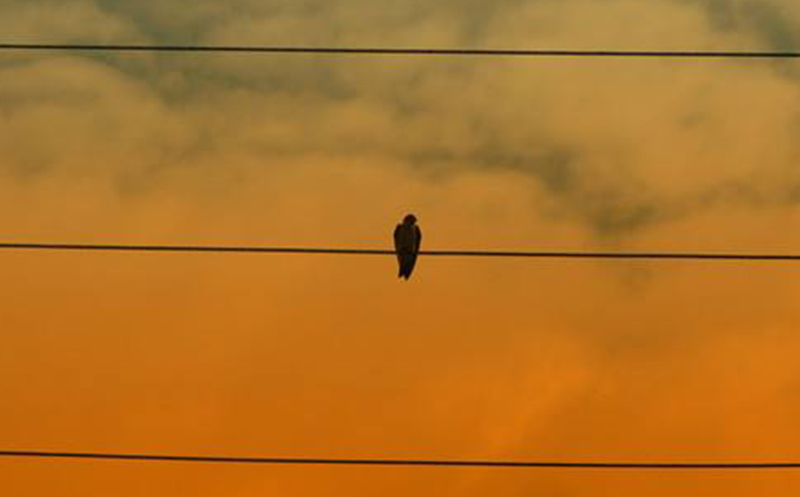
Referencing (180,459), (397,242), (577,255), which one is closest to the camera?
(180,459)

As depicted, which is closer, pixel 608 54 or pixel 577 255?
pixel 608 54

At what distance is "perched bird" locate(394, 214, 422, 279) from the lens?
25203 mm

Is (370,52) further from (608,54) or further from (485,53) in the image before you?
(608,54)

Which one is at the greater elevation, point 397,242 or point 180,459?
point 397,242

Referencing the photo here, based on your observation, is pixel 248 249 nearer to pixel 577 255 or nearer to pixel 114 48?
pixel 114 48

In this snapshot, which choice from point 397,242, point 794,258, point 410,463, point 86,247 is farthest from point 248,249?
point 397,242

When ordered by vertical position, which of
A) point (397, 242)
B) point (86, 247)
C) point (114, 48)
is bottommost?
point (86, 247)

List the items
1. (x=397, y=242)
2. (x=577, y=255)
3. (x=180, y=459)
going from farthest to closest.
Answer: (x=397, y=242), (x=577, y=255), (x=180, y=459)

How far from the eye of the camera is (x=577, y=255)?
1556cm

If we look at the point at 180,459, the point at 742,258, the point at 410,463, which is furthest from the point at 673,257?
the point at 180,459

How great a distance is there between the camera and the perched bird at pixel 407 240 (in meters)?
25.2

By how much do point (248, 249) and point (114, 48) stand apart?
92.3 inches

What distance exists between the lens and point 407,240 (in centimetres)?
2586

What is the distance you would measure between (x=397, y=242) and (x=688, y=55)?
37.9 feet
